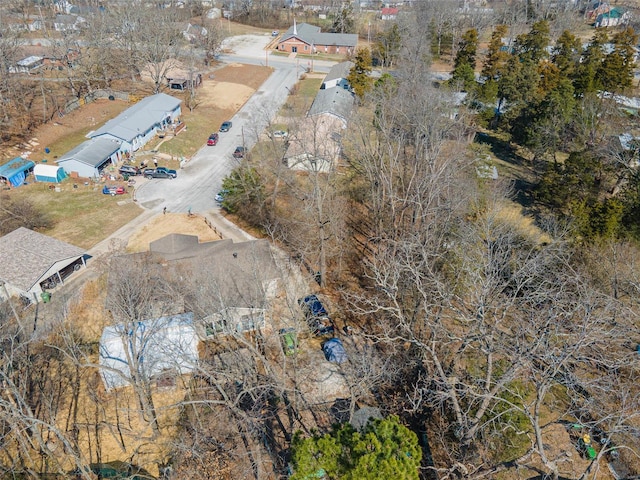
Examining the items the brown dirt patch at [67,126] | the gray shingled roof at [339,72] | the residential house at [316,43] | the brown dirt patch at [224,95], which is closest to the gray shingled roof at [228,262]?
the brown dirt patch at [67,126]

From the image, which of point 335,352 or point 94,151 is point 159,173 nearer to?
point 94,151

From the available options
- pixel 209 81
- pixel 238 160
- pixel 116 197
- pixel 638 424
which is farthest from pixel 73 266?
pixel 209 81

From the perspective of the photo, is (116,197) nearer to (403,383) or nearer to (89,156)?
(89,156)

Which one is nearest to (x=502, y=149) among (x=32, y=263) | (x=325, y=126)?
(x=325, y=126)

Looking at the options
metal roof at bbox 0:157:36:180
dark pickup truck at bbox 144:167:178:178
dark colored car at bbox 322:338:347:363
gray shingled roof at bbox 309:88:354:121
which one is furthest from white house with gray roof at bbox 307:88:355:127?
metal roof at bbox 0:157:36:180

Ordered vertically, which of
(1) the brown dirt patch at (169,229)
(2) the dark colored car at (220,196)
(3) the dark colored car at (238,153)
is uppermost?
(3) the dark colored car at (238,153)

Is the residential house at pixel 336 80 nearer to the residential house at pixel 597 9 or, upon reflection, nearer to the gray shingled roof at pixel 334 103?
the gray shingled roof at pixel 334 103

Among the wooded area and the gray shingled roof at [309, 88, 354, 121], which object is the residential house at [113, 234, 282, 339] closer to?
the wooded area
